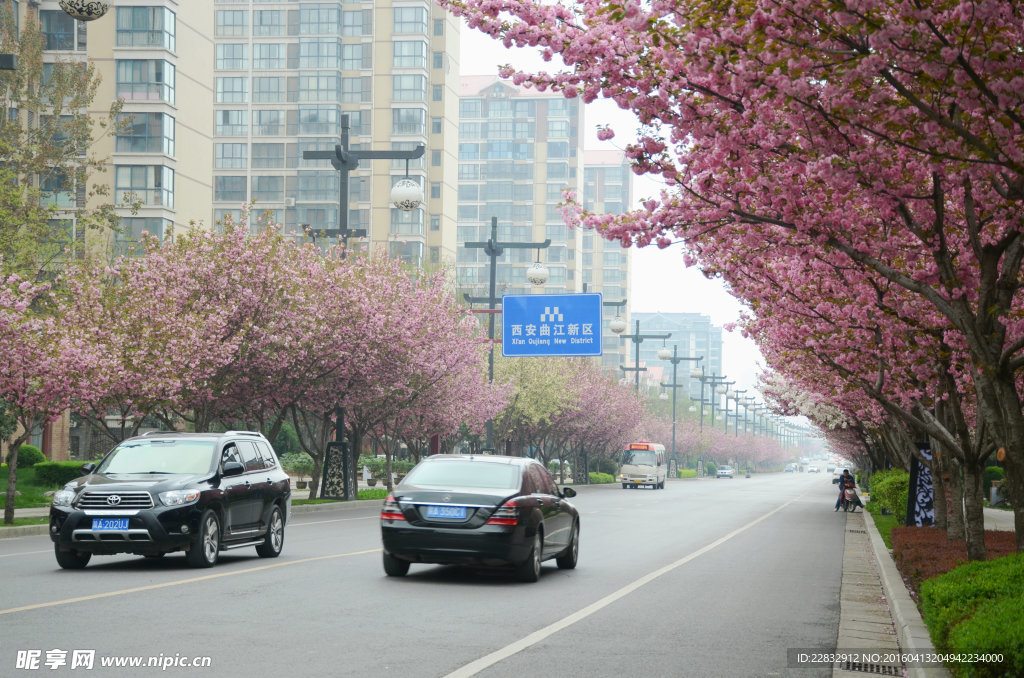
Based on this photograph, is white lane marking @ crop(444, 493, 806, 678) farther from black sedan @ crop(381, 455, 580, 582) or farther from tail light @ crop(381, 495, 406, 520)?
tail light @ crop(381, 495, 406, 520)

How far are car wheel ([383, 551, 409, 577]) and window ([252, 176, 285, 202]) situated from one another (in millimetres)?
96228

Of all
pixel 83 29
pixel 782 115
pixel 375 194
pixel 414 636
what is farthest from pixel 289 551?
pixel 375 194

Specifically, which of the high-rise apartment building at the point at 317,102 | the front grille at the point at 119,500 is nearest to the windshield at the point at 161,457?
the front grille at the point at 119,500

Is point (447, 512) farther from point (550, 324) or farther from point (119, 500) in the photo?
point (550, 324)

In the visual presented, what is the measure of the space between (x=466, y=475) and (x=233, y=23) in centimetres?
10492

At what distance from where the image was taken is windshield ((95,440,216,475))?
17031 millimetres

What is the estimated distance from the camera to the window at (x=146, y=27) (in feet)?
213

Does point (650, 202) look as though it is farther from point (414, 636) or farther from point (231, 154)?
point (231, 154)

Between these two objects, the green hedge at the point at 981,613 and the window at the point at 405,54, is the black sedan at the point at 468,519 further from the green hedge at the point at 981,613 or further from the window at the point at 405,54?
the window at the point at 405,54

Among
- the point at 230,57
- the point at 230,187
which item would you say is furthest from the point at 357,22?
the point at 230,187

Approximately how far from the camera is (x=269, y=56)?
368 ft

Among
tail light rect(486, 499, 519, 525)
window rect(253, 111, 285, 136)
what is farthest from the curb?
window rect(253, 111, 285, 136)

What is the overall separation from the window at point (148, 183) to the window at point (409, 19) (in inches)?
1962

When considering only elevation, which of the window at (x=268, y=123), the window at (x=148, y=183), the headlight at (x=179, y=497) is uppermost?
the window at (x=268, y=123)
